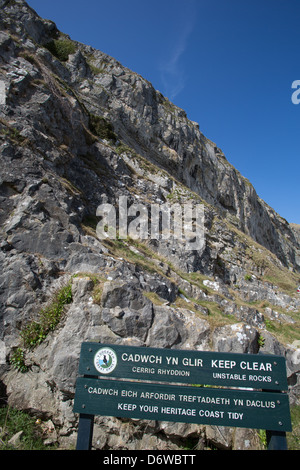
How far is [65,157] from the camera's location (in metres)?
14.0

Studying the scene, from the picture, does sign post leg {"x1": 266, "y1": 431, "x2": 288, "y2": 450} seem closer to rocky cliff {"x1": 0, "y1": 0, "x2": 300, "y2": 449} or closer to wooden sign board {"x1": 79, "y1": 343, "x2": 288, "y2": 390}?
wooden sign board {"x1": 79, "y1": 343, "x2": 288, "y2": 390}

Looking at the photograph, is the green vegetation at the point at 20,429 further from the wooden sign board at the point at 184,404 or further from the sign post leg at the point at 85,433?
Result: the wooden sign board at the point at 184,404

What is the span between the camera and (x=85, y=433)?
3.94 metres

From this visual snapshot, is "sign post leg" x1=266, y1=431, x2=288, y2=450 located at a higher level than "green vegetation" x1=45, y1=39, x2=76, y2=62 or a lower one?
lower

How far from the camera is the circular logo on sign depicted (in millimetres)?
4172

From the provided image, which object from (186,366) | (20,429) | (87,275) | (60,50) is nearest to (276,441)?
(186,366)

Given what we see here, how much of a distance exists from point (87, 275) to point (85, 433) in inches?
150

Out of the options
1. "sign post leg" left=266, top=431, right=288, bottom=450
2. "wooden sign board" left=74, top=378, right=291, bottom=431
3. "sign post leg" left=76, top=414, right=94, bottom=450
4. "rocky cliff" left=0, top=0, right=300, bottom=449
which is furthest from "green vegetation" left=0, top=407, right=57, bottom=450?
"sign post leg" left=266, top=431, right=288, bottom=450

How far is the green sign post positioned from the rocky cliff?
5.03 feet

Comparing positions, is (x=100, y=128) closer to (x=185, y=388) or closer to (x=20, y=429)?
(x=20, y=429)

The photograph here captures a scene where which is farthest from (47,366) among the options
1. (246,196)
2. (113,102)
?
(246,196)

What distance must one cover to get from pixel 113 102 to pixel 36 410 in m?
32.1

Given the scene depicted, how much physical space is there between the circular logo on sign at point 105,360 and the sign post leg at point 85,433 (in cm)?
66

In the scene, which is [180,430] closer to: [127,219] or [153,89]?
[127,219]
